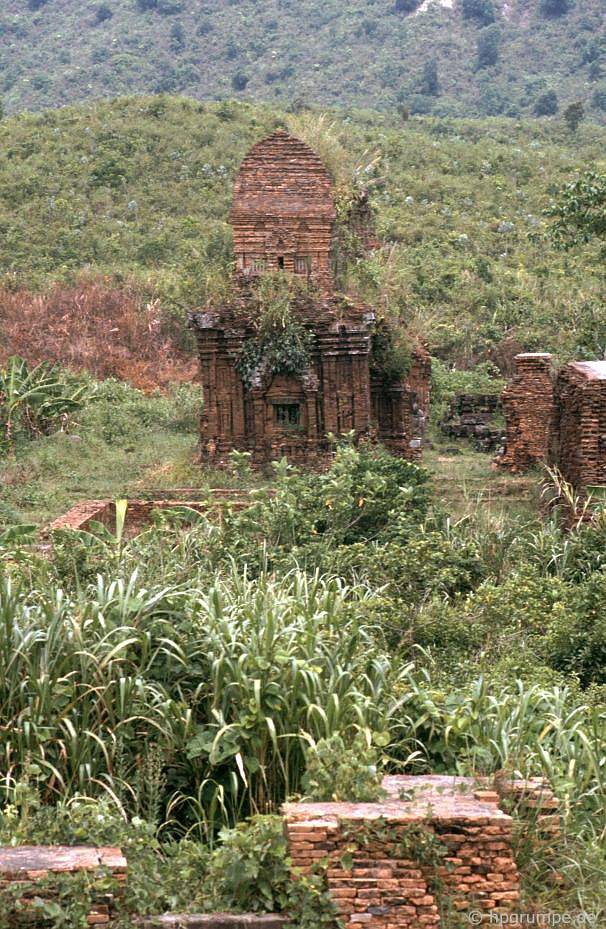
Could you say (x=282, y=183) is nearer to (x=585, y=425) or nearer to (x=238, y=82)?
(x=585, y=425)

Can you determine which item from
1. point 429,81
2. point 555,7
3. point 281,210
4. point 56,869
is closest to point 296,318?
point 281,210

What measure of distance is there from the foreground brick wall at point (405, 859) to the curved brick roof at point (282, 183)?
16.0 m

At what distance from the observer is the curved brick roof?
21.7 meters

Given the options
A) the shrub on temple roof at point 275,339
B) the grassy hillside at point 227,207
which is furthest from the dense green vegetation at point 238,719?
the grassy hillside at point 227,207

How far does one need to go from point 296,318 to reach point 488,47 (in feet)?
176

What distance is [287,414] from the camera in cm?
2088

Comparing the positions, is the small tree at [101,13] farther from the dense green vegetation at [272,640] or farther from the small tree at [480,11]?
the dense green vegetation at [272,640]

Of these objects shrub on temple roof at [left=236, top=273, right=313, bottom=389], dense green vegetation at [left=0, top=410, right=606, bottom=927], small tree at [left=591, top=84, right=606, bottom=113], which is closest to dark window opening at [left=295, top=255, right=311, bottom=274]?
shrub on temple roof at [left=236, top=273, right=313, bottom=389]

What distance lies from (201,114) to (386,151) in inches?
238

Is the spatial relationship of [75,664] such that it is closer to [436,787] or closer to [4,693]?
[4,693]

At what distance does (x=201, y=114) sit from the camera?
159 feet

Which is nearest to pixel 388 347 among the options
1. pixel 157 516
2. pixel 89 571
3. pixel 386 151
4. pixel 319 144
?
pixel 319 144

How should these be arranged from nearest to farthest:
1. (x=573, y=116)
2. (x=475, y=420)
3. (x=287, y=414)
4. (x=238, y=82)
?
(x=287, y=414) < (x=475, y=420) < (x=573, y=116) < (x=238, y=82)

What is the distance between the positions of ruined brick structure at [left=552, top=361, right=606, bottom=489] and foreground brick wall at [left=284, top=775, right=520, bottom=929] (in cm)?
924
